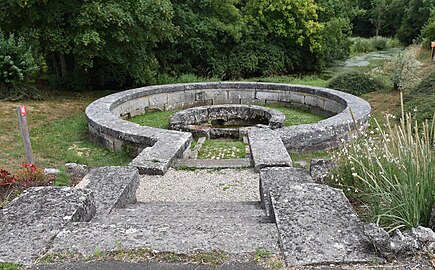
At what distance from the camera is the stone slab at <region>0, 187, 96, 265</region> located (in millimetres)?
2252

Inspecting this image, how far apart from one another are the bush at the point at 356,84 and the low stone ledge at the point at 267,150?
6408mm

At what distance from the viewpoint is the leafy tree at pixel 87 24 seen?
1077 centimetres

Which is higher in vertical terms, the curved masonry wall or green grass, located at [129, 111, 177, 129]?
the curved masonry wall

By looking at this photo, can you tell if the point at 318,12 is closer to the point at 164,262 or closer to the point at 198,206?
the point at 198,206

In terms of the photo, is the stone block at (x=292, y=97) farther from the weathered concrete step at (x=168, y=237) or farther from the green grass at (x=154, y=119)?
the weathered concrete step at (x=168, y=237)

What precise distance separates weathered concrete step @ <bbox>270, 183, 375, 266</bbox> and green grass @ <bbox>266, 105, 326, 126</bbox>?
6994 millimetres

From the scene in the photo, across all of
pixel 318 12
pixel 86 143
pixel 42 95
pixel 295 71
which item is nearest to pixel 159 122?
pixel 86 143

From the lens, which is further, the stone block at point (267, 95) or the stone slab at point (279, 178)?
the stone block at point (267, 95)

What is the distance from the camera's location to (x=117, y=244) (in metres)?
2.26

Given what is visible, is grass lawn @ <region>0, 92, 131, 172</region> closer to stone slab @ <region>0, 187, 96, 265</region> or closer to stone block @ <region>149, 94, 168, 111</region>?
stone block @ <region>149, 94, 168, 111</region>

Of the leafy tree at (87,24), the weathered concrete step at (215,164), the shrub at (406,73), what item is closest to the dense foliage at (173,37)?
the leafy tree at (87,24)

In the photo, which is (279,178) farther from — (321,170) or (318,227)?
(318,227)

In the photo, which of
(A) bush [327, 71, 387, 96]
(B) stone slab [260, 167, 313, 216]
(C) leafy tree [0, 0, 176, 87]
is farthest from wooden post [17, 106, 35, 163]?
(A) bush [327, 71, 387, 96]

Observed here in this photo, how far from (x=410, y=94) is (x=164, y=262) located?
32.6 feet
